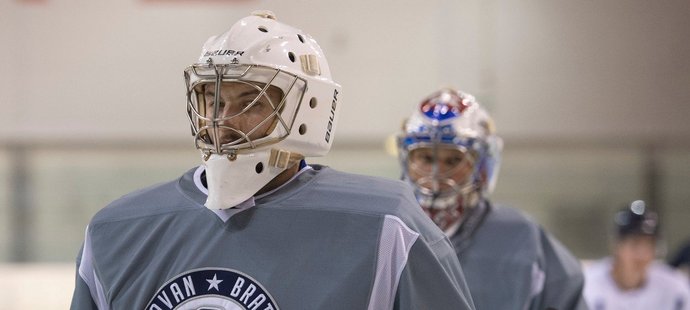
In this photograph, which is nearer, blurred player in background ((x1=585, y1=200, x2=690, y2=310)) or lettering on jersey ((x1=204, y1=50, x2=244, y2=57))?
lettering on jersey ((x1=204, y1=50, x2=244, y2=57))

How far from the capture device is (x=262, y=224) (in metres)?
1.76

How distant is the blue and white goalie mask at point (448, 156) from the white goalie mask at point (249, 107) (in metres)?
0.97

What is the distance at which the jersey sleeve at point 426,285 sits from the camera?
66.9 inches

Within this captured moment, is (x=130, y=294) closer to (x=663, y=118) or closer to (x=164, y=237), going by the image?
(x=164, y=237)

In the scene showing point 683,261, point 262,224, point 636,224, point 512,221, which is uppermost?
point 262,224

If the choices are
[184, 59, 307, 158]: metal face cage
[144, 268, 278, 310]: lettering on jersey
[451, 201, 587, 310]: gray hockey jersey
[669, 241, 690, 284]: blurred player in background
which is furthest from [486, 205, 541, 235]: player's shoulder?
[669, 241, 690, 284]: blurred player in background

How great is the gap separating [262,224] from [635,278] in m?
3.21

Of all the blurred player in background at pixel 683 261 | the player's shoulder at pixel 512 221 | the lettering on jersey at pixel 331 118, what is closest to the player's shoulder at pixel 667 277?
the blurred player in background at pixel 683 261

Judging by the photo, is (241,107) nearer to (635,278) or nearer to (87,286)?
(87,286)

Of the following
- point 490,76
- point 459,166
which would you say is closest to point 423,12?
point 490,76

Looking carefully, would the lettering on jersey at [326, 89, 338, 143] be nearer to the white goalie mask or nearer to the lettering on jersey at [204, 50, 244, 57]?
the white goalie mask

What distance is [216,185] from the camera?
5.82 ft

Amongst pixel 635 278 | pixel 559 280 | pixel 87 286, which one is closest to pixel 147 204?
pixel 87 286

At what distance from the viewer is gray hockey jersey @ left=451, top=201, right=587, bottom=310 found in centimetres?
267
